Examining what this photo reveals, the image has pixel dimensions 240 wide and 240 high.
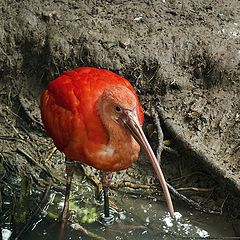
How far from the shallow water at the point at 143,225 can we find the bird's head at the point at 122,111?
112 cm

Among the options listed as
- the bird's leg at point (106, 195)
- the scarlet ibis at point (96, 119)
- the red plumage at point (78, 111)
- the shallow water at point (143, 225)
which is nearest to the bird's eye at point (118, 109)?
the scarlet ibis at point (96, 119)

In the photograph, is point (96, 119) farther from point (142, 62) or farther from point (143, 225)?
point (142, 62)

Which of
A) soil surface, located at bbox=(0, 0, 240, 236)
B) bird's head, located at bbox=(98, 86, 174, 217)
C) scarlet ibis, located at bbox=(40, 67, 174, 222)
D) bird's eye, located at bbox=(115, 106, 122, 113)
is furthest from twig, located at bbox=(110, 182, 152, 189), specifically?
bird's eye, located at bbox=(115, 106, 122, 113)

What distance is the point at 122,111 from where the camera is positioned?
477 centimetres

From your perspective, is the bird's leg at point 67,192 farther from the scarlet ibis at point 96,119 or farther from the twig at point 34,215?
the scarlet ibis at point 96,119

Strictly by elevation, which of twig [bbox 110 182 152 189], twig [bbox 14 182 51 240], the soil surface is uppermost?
the soil surface

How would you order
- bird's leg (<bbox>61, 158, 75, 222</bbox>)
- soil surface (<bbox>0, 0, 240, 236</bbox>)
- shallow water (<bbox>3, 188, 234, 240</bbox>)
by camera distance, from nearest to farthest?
1. shallow water (<bbox>3, 188, 234, 240</bbox>)
2. bird's leg (<bbox>61, 158, 75, 222</bbox>)
3. soil surface (<bbox>0, 0, 240, 236</bbox>)

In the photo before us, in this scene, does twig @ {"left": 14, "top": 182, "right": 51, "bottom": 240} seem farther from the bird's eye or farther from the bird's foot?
the bird's eye

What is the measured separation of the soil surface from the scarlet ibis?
40.0 inches

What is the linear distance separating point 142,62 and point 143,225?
157 centimetres

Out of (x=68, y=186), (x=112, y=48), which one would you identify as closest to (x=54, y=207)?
(x=68, y=186)

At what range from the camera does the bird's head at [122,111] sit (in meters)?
4.68

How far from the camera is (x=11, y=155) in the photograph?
20.3 feet

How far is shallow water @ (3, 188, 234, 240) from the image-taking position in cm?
553
